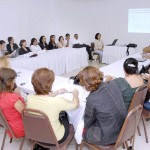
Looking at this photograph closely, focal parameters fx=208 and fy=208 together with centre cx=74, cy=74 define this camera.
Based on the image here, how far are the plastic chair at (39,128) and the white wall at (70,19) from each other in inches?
195

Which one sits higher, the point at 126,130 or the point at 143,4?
the point at 143,4

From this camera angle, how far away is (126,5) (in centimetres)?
806

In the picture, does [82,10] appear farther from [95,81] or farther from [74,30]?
[95,81]

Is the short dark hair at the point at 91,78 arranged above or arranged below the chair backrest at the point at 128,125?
above

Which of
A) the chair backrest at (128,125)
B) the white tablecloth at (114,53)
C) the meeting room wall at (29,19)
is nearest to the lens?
the chair backrest at (128,125)

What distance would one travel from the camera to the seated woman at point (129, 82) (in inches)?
80.6

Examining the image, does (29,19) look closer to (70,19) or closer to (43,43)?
(43,43)

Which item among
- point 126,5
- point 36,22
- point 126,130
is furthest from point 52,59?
point 126,5

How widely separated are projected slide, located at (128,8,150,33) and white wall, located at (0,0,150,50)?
0.15 meters

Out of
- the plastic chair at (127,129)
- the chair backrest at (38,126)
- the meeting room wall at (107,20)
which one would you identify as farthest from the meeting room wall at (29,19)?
the plastic chair at (127,129)

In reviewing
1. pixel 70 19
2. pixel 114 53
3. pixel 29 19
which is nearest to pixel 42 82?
pixel 114 53

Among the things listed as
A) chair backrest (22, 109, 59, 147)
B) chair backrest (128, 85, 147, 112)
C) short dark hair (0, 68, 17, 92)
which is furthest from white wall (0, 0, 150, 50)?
chair backrest (128, 85, 147, 112)

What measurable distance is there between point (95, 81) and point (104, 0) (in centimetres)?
757

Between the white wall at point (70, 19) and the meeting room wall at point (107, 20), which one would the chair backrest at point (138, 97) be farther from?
the meeting room wall at point (107, 20)
